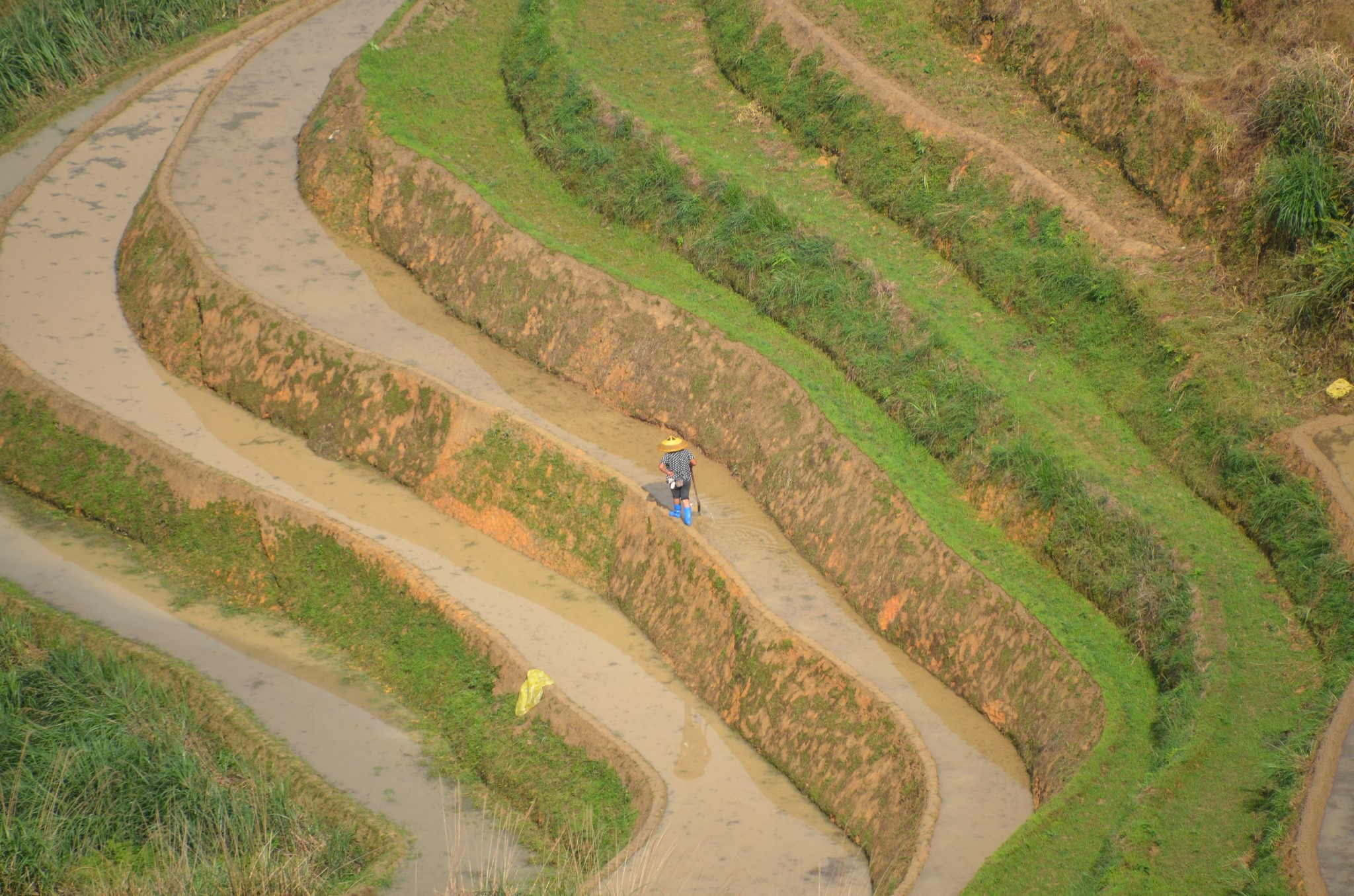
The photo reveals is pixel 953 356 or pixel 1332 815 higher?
pixel 1332 815

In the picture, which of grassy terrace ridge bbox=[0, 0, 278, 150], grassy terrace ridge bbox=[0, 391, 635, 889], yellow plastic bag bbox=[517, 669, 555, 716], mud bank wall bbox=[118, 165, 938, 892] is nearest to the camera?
mud bank wall bbox=[118, 165, 938, 892]

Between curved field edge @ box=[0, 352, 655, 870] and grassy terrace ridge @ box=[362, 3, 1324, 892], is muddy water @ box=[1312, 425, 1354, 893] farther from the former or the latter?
curved field edge @ box=[0, 352, 655, 870]

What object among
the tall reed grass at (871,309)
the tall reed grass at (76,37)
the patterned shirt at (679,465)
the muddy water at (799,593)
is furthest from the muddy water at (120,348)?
the tall reed grass at (871,309)

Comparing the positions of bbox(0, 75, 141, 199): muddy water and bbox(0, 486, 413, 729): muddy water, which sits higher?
bbox(0, 75, 141, 199): muddy water

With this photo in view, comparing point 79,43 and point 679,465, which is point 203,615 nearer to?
point 679,465

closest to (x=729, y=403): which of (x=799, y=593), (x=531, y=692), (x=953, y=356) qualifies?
(x=953, y=356)

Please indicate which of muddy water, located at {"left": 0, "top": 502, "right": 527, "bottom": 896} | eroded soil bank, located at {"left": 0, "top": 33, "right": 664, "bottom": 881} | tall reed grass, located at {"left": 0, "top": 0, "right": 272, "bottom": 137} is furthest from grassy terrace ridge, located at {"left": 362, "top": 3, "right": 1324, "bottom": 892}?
tall reed grass, located at {"left": 0, "top": 0, "right": 272, "bottom": 137}

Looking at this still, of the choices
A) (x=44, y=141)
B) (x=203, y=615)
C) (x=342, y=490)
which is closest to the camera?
(x=203, y=615)
